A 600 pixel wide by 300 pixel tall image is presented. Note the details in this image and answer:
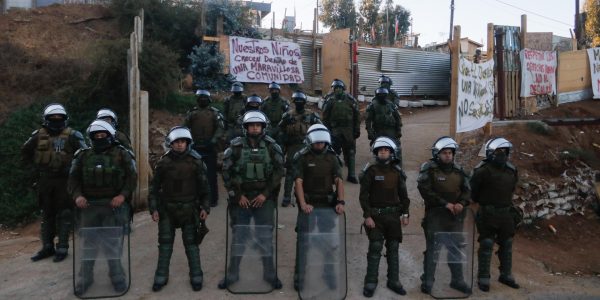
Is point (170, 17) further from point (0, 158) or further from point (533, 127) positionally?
point (533, 127)

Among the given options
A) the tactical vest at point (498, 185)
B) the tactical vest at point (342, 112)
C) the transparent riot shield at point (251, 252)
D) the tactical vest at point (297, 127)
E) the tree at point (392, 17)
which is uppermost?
the tree at point (392, 17)

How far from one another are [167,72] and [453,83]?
22.0 ft

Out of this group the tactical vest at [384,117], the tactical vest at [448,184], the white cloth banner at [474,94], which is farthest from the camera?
the white cloth banner at [474,94]

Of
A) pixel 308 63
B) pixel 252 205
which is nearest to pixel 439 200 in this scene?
pixel 252 205

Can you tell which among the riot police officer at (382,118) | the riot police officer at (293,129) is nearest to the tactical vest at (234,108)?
the riot police officer at (293,129)

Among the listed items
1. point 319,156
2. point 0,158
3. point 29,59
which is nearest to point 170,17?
point 29,59

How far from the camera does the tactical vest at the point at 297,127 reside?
8.28 meters

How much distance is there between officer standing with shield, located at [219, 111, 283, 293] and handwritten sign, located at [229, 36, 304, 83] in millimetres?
9268

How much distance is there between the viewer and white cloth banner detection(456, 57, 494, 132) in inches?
385

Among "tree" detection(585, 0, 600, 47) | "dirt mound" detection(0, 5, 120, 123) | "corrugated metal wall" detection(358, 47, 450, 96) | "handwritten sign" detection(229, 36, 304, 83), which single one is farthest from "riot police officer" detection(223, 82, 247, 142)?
"tree" detection(585, 0, 600, 47)

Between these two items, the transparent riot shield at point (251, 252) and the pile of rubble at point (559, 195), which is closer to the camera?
the transparent riot shield at point (251, 252)

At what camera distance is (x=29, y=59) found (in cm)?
1414

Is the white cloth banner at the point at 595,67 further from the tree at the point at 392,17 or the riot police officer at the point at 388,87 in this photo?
the tree at the point at 392,17

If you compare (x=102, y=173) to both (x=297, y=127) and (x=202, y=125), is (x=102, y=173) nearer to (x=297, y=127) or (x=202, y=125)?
(x=202, y=125)
